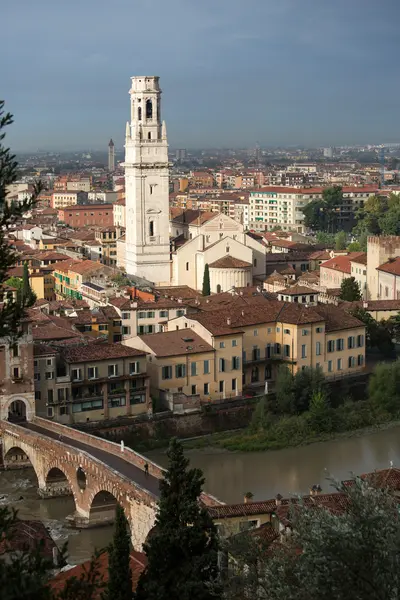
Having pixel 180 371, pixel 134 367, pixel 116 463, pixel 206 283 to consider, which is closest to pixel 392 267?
pixel 206 283

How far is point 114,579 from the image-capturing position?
987cm

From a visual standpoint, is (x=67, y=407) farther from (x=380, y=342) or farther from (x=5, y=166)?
(x=5, y=166)

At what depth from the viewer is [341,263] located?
3519cm

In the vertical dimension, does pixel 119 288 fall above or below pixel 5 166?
below

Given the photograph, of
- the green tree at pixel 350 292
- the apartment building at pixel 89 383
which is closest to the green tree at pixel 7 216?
the apartment building at pixel 89 383

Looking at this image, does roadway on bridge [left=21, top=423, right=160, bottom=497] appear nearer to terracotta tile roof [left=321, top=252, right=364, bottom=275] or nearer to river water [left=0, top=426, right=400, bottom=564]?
river water [left=0, top=426, right=400, bottom=564]

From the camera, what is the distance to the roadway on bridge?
15.2 m

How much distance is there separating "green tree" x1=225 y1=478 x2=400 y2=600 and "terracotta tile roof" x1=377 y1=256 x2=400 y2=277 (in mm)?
23353

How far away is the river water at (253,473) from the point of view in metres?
16.6

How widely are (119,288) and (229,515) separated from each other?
18.5m

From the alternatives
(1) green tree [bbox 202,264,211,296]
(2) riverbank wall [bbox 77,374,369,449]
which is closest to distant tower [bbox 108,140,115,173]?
(1) green tree [bbox 202,264,211,296]

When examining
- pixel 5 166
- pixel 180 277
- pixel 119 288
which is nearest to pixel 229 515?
pixel 5 166

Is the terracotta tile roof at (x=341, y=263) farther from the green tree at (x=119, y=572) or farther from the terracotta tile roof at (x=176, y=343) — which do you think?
the green tree at (x=119, y=572)

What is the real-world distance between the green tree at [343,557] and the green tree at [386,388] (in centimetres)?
1392
